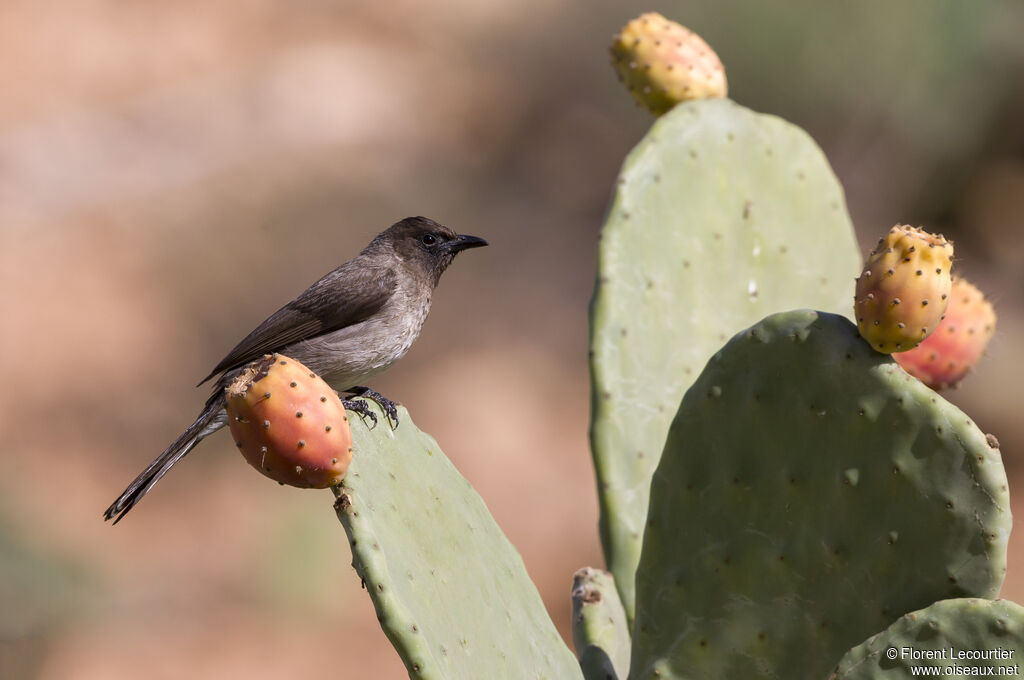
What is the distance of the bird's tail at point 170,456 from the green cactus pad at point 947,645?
240cm

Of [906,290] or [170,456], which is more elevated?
[906,290]

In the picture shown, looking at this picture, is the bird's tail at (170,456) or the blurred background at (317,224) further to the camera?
the blurred background at (317,224)

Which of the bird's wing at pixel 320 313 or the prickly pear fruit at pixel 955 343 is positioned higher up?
the prickly pear fruit at pixel 955 343

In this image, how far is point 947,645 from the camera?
8.34 feet

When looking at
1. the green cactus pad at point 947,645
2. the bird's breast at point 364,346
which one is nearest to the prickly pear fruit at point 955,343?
the green cactus pad at point 947,645

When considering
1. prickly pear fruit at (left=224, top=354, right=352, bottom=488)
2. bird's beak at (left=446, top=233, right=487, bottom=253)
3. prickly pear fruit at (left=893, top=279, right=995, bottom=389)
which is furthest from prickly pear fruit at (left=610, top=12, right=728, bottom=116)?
prickly pear fruit at (left=224, top=354, right=352, bottom=488)

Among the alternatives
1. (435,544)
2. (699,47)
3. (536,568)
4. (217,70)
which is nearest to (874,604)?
(435,544)

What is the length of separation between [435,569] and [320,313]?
5.73 feet

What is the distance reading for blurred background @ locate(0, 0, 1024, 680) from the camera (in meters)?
10.9

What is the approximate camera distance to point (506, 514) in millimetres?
11242

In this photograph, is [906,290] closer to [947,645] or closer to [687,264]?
[947,645]

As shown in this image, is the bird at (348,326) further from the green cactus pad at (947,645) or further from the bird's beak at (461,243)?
the green cactus pad at (947,645)

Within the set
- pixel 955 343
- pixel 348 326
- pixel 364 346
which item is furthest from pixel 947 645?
pixel 348 326

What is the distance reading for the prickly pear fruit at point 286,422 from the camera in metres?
2.43
